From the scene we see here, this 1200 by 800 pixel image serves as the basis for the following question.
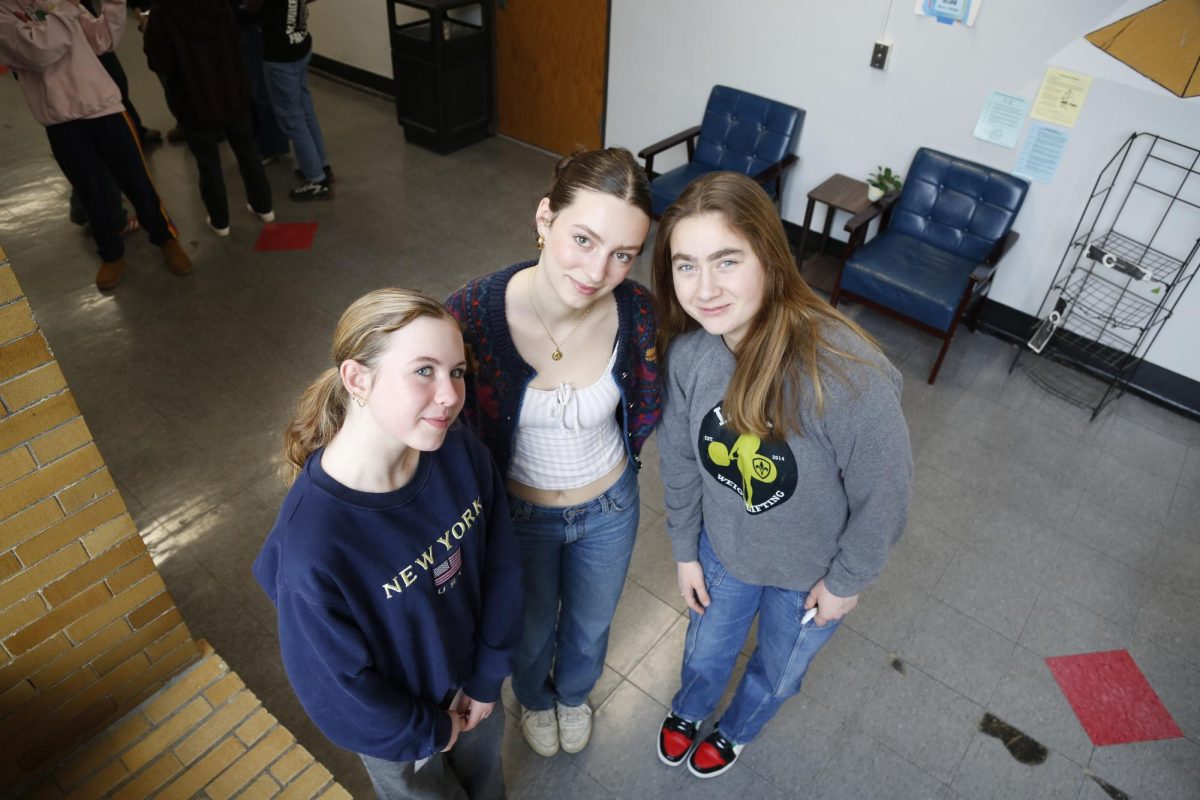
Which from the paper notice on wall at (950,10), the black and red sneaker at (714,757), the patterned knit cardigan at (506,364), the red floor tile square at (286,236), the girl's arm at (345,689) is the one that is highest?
the paper notice on wall at (950,10)

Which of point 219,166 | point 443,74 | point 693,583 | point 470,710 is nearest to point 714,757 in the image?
point 693,583

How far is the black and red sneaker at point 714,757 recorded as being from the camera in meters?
2.34

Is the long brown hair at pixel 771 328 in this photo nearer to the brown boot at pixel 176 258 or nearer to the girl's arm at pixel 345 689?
the girl's arm at pixel 345 689

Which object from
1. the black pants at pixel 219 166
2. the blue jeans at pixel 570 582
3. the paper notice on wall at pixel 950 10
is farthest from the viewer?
the black pants at pixel 219 166

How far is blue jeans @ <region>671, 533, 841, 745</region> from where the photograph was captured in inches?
76.7

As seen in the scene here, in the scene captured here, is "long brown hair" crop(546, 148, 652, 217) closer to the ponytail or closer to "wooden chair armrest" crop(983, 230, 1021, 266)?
the ponytail

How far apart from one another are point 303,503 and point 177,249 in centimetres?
382

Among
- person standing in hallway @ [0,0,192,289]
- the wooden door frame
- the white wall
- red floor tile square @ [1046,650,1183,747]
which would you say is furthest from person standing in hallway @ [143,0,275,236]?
red floor tile square @ [1046,650,1183,747]

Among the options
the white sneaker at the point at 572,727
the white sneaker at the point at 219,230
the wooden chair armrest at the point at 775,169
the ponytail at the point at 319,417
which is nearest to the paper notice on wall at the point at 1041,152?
the wooden chair armrest at the point at 775,169

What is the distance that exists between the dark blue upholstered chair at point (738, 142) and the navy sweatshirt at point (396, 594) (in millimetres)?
3247

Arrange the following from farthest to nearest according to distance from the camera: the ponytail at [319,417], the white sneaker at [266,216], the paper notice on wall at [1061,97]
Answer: the white sneaker at [266,216]
the paper notice on wall at [1061,97]
the ponytail at [319,417]

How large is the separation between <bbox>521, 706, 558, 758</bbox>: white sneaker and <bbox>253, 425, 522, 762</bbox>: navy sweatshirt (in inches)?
28.5

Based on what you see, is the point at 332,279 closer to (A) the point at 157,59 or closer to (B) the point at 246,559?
(A) the point at 157,59

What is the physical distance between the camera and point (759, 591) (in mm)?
1983
